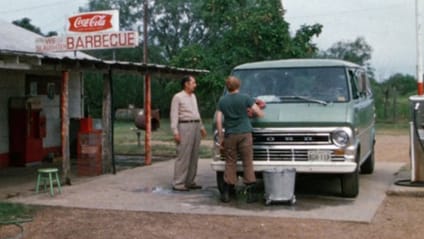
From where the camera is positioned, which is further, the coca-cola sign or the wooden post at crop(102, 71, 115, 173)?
the wooden post at crop(102, 71, 115, 173)

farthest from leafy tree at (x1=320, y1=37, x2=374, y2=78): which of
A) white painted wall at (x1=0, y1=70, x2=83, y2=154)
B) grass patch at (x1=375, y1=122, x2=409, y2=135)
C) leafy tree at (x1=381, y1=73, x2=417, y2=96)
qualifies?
white painted wall at (x1=0, y1=70, x2=83, y2=154)

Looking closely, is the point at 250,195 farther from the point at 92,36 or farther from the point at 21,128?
the point at 21,128

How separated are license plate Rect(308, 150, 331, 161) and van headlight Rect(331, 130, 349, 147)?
19 cm

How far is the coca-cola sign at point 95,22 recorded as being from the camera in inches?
431

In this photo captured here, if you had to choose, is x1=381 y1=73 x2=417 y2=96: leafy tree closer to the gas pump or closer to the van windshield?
the gas pump

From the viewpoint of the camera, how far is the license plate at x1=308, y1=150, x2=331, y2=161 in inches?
329

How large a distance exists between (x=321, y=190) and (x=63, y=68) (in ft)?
16.0

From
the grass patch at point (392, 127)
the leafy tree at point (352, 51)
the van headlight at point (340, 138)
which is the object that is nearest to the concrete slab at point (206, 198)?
the van headlight at point (340, 138)

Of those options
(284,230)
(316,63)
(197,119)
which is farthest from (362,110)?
(284,230)

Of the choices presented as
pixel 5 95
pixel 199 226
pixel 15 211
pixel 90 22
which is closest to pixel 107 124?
pixel 90 22

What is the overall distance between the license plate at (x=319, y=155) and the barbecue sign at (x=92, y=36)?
399cm

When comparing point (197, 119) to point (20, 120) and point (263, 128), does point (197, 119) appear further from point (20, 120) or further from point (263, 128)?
point (20, 120)

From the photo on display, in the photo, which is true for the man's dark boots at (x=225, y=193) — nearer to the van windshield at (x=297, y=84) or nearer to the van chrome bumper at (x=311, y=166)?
the van chrome bumper at (x=311, y=166)

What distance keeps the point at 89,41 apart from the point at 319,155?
16.5ft
